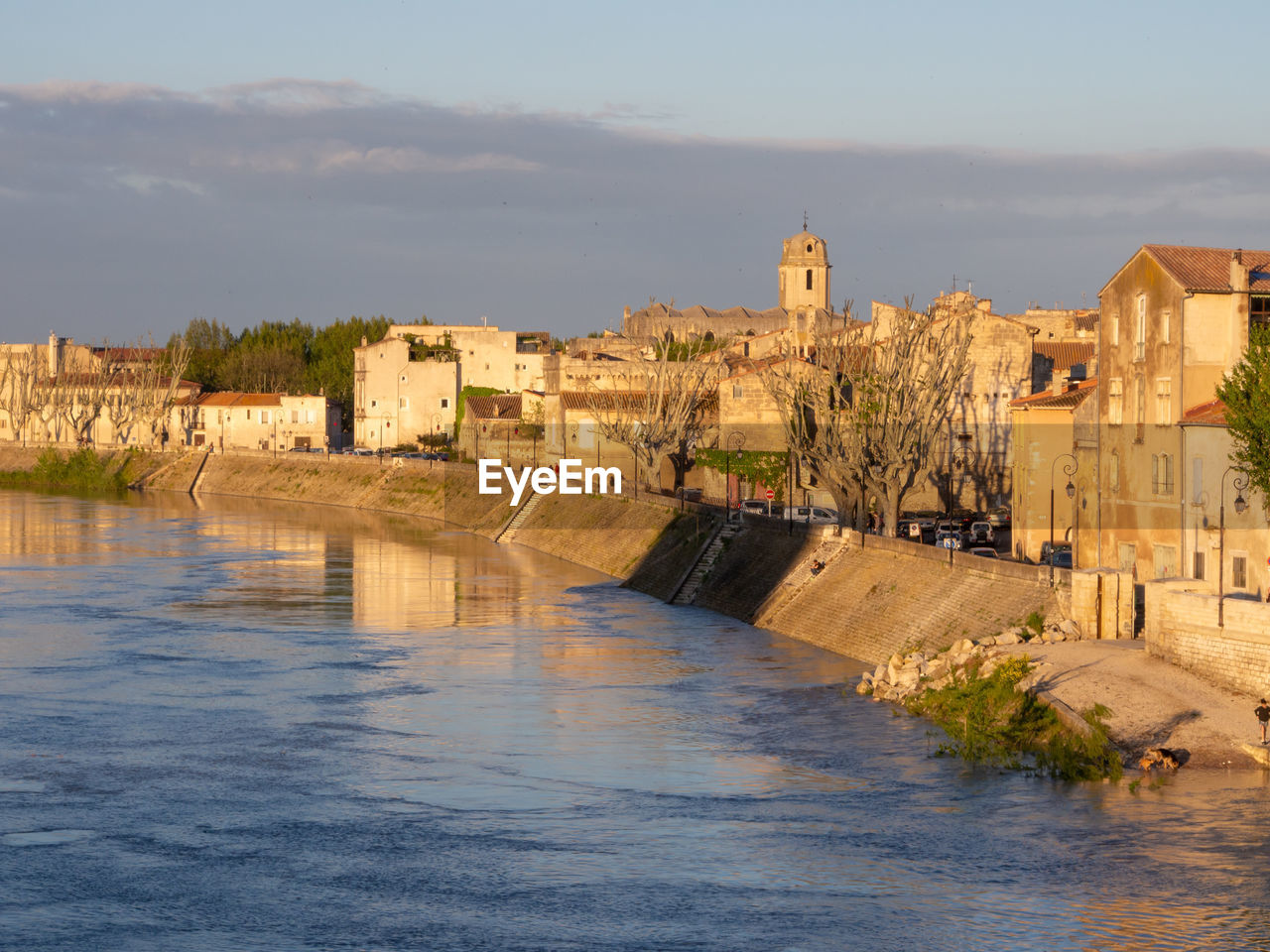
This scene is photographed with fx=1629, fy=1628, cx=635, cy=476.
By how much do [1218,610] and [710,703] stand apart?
1297cm

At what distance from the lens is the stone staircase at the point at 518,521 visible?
8994cm

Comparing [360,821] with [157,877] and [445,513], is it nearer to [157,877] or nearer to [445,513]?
[157,877]

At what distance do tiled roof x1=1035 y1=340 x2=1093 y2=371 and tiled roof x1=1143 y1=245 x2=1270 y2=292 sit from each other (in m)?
29.2

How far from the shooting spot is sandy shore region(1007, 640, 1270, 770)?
113ft

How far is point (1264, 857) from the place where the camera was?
28.2 metres

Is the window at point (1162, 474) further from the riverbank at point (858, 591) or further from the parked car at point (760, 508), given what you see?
the parked car at point (760, 508)

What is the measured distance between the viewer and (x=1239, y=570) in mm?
43500

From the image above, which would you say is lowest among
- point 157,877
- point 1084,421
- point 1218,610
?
point 157,877

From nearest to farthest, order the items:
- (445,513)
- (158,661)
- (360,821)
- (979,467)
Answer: (360,821) < (158,661) < (979,467) < (445,513)

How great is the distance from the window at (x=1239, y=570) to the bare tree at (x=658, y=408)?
153 ft

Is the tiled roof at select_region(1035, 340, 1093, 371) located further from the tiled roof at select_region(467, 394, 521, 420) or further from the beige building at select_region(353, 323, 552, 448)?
the beige building at select_region(353, 323, 552, 448)

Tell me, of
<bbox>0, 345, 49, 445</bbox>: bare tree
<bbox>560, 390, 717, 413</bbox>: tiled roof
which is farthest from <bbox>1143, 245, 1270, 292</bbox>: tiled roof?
<bbox>0, 345, 49, 445</bbox>: bare tree

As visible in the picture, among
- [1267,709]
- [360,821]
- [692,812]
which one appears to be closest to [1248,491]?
[1267,709]

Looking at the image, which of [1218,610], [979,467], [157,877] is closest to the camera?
[157,877]
